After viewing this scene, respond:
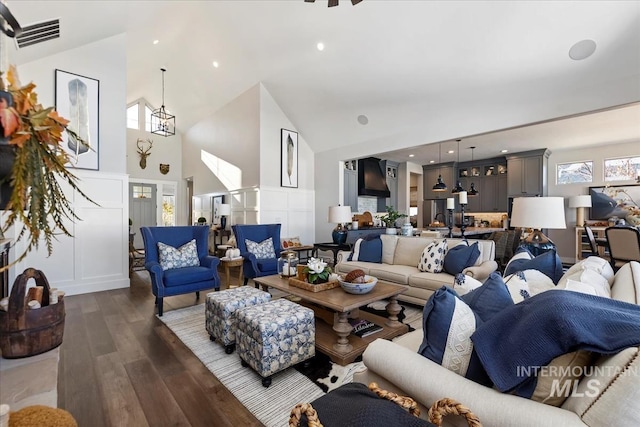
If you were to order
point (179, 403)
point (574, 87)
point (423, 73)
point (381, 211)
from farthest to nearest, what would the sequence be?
point (381, 211) < point (423, 73) < point (574, 87) < point (179, 403)

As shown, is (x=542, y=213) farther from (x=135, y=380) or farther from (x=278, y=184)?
(x=278, y=184)

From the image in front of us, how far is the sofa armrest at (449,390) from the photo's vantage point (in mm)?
819

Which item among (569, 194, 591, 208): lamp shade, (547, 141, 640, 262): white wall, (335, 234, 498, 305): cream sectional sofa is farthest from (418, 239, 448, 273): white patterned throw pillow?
(547, 141, 640, 262): white wall

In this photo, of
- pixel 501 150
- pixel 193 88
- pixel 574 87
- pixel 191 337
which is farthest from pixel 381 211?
pixel 191 337

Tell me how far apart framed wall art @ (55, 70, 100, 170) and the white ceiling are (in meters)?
0.41

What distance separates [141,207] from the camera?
8.63 metres

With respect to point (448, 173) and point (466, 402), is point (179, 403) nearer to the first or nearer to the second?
point (466, 402)

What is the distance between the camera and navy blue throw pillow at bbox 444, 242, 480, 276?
325 cm

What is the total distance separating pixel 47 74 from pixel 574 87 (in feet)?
23.1

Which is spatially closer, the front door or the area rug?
the area rug

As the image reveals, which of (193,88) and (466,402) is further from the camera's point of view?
(193,88)

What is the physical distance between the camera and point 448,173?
8.90 m

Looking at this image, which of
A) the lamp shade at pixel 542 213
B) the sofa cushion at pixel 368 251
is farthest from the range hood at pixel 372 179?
the lamp shade at pixel 542 213
